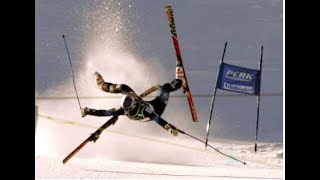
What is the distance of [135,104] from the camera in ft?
29.5

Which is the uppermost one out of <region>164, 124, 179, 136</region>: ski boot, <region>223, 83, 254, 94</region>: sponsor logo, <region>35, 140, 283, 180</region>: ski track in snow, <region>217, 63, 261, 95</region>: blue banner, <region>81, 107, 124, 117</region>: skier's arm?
<region>217, 63, 261, 95</region>: blue banner

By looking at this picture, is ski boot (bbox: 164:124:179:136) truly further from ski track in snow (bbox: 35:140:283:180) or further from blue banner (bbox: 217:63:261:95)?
blue banner (bbox: 217:63:261:95)

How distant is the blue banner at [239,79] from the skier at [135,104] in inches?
53.7

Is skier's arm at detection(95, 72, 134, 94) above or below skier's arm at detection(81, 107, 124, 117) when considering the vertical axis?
above

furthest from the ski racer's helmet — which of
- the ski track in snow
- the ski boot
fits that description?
the ski track in snow

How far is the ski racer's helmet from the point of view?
29.3 ft

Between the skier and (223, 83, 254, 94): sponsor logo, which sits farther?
(223, 83, 254, 94): sponsor logo

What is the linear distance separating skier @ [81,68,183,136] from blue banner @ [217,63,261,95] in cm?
Result: 137

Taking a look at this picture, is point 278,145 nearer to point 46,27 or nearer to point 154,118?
point 154,118

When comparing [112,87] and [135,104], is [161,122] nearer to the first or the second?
[135,104]

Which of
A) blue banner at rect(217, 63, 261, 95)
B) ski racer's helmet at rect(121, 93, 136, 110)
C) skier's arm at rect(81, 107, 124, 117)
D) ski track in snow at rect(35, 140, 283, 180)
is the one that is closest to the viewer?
ski racer's helmet at rect(121, 93, 136, 110)

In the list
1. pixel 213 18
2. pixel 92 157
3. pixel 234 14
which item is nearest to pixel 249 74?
pixel 92 157

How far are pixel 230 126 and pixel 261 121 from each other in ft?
6.91

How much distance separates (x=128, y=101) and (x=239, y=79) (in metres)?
2.73
